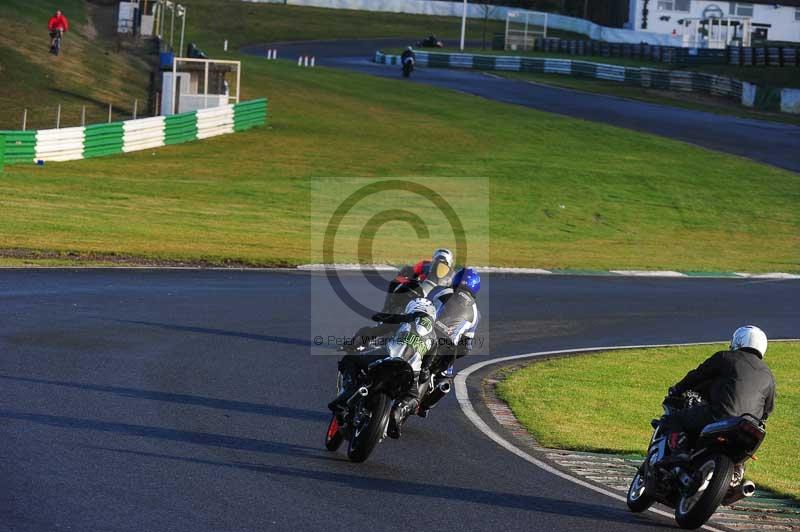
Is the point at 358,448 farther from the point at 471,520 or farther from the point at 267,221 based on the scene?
the point at 267,221

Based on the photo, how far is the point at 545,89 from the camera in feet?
213

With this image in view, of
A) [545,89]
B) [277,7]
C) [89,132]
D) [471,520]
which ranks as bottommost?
[471,520]

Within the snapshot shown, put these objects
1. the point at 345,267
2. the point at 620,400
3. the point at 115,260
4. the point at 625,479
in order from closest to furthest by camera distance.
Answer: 1. the point at 625,479
2. the point at 620,400
3. the point at 115,260
4. the point at 345,267

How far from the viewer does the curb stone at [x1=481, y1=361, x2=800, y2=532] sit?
956 centimetres

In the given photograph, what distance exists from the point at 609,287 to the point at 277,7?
8018cm

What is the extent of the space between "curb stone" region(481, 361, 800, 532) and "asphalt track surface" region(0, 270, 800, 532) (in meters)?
0.51

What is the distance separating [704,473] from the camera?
29.0ft

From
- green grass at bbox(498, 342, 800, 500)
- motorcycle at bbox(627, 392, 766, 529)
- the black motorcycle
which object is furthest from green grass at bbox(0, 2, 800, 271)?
motorcycle at bbox(627, 392, 766, 529)

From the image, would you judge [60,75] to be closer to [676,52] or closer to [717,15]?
[676,52]

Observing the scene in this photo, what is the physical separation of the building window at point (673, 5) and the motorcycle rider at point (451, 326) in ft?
280

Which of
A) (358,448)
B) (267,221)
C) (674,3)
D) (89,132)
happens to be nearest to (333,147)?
(89,132)

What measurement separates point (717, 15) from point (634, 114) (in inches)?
1490

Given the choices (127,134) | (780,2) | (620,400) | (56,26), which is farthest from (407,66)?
(620,400)

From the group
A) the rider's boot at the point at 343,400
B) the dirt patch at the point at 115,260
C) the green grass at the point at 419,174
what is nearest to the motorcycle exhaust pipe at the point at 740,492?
the rider's boot at the point at 343,400
